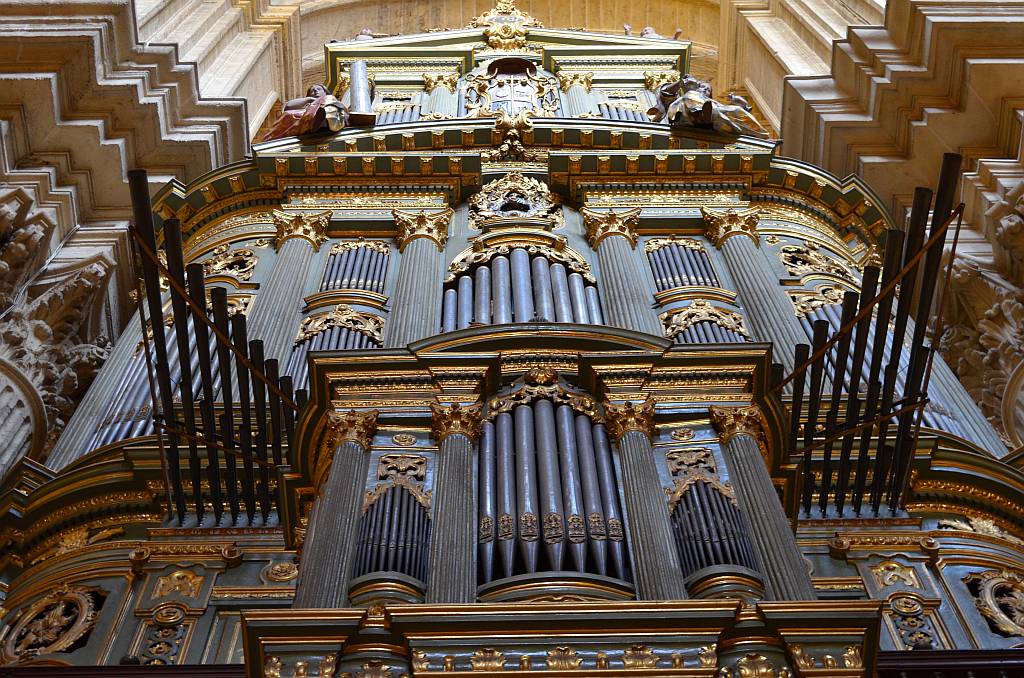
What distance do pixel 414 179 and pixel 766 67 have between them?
1285 centimetres

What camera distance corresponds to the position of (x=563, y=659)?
367 inches

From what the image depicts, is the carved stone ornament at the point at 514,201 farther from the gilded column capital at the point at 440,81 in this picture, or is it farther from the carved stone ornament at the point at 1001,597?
the carved stone ornament at the point at 1001,597

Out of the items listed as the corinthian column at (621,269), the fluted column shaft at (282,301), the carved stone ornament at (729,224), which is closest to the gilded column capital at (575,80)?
the corinthian column at (621,269)

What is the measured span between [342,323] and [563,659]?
1023 centimetres

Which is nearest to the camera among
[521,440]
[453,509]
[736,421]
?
[453,509]

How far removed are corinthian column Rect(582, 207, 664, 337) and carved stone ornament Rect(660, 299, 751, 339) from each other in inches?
13.2

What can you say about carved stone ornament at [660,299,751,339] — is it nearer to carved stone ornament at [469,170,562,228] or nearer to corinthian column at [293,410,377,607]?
carved stone ornament at [469,170,562,228]

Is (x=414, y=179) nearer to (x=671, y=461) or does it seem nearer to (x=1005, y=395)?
(x=1005, y=395)

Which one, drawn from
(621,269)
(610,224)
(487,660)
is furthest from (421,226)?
(487,660)

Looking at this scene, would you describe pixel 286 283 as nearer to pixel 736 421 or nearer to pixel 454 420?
pixel 454 420

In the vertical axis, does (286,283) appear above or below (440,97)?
below

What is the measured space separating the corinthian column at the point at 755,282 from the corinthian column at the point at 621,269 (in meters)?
1.36

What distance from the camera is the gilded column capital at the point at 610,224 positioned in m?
21.3

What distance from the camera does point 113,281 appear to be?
21406 mm
